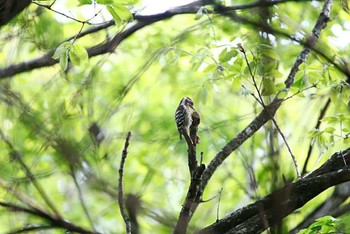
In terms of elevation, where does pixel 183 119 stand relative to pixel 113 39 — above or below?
below

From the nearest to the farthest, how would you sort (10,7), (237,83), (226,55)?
(10,7) → (237,83) → (226,55)

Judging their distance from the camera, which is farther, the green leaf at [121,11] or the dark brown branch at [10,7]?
the green leaf at [121,11]

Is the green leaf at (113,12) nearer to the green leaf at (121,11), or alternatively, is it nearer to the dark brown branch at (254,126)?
the green leaf at (121,11)

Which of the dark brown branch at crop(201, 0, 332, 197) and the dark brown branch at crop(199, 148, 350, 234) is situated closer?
the dark brown branch at crop(199, 148, 350, 234)

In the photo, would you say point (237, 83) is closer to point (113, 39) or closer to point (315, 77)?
point (315, 77)

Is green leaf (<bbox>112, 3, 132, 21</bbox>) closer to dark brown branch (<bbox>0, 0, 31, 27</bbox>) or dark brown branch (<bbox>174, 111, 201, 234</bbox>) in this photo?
dark brown branch (<bbox>0, 0, 31, 27</bbox>)

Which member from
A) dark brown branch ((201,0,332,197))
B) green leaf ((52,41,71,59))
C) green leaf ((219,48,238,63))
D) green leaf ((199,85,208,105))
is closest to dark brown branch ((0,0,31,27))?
green leaf ((52,41,71,59))

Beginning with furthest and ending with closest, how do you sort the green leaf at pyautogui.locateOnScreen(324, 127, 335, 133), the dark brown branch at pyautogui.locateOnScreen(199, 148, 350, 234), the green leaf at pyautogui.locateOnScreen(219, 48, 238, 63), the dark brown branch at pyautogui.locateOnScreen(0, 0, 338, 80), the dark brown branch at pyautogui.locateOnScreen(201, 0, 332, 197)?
the dark brown branch at pyautogui.locateOnScreen(0, 0, 338, 80), the green leaf at pyautogui.locateOnScreen(219, 48, 238, 63), the green leaf at pyautogui.locateOnScreen(324, 127, 335, 133), the dark brown branch at pyautogui.locateOnScreen(201, 0, 332, 197), the dark brown branch at pyautogui.locateOnScreen(199, 148, 350, 234)

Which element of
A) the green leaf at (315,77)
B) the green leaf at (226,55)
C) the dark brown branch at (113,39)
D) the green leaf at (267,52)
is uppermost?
the dark brown branch at (113,39)

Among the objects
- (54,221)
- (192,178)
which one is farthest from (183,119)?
(54,221)

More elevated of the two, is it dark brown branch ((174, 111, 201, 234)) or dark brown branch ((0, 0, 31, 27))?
dark brown branch ((0, 0, 31, 27))

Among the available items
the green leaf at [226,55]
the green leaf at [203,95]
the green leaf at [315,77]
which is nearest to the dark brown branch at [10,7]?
the green leaf at [226,55]

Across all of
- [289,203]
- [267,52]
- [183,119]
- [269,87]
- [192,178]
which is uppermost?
[267,52]

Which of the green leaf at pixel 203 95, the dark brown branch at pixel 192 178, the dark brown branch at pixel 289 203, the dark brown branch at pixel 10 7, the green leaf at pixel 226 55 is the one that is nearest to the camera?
the dark brown branch at pixel 192 178
